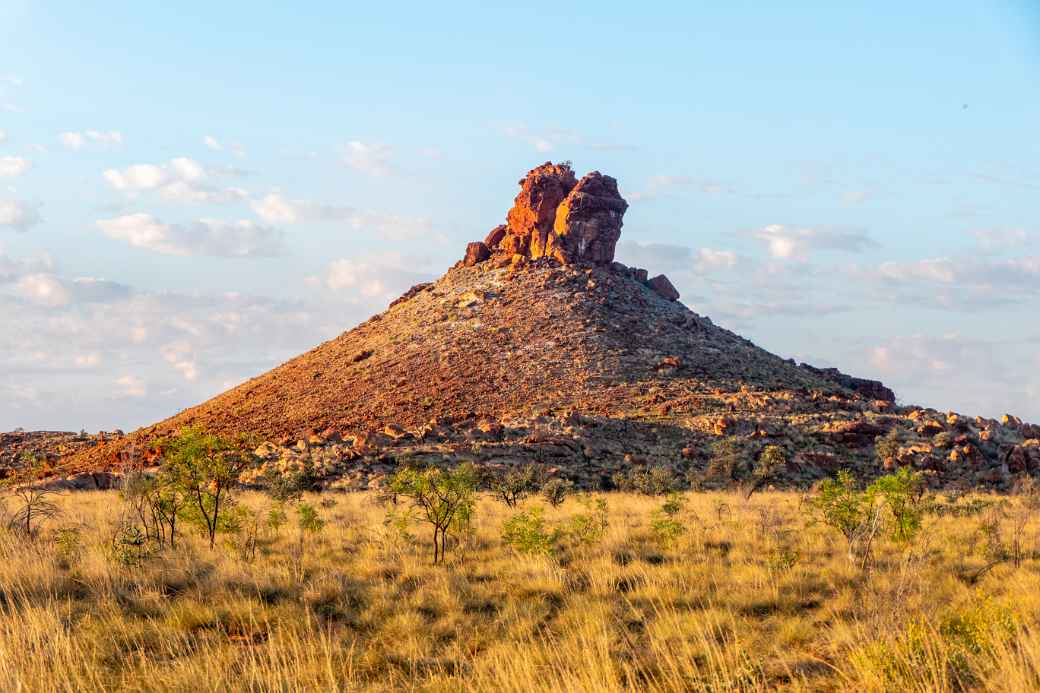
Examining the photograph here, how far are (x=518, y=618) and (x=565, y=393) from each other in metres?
37.6

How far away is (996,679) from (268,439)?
139 feet

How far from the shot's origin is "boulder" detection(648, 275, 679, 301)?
68.8 meters

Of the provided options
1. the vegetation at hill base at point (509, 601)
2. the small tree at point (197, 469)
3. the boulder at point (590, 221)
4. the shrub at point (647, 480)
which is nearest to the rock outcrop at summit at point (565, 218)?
the boulder at point (590, 221)

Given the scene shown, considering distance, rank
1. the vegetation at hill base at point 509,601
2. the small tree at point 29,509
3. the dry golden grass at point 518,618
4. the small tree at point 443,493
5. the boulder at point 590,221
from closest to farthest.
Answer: the dry golden grass at point 518,618
the vegetation at hill base at point 509,601
the small tree at point 29,509
the small tree at point 443,493
the boulder at point 590,221

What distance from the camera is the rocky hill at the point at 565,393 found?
126 feet

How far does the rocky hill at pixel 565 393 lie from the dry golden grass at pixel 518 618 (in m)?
20.0

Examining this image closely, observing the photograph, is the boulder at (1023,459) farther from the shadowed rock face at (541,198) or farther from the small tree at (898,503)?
the shadowed rock face at (541,198)

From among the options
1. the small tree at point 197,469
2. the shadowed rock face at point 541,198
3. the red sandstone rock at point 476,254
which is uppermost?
the shadowed rock face at point 541,198

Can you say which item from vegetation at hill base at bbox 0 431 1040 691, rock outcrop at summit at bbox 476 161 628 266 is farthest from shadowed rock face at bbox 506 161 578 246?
vegetation at hill base at bbox 0 431 1040 691

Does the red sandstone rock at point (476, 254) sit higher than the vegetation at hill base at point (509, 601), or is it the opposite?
the red sandstone rock at point (476, 254)

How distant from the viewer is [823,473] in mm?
38594

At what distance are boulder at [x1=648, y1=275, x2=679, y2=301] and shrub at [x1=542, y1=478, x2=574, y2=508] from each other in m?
37.7

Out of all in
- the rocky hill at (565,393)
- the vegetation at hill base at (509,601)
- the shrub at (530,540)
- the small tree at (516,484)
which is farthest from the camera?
the rocky hill at (565,393)

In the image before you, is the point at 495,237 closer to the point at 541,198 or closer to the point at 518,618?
the point at 541,198
